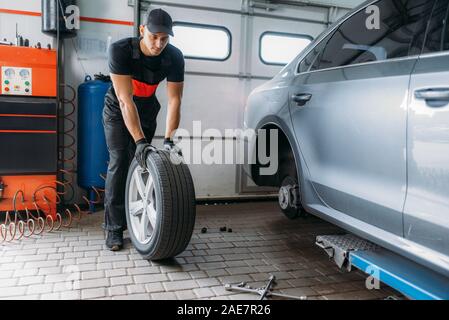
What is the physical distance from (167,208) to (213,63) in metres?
2.52

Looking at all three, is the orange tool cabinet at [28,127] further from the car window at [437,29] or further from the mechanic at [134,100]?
the car window at [437,29]

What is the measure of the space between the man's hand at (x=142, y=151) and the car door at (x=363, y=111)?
0.97 m

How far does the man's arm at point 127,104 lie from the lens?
2.73 metres

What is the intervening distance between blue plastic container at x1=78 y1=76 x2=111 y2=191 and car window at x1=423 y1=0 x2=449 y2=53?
3.05m

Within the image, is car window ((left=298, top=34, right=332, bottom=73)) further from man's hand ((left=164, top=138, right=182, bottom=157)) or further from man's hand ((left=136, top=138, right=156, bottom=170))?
man's hand ((left=136, top=138, right=156, bottom=170))

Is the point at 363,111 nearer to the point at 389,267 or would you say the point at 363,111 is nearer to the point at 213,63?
the point at 389,267

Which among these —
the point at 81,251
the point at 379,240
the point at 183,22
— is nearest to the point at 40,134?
the point at 81,251

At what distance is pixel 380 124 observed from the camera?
6.06ft

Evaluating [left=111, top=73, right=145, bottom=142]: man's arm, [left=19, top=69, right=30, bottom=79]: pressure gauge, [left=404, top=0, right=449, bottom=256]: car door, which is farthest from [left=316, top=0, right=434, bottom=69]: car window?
[left=19, top=69, right=30, bottom=79]: pressure gauge

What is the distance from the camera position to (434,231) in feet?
5.24

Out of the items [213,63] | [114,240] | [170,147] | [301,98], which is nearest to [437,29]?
[301,98]

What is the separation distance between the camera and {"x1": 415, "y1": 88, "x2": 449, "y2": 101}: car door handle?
153 centimetres

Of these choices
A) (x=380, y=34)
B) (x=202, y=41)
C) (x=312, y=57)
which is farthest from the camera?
(x=202, y=41)
